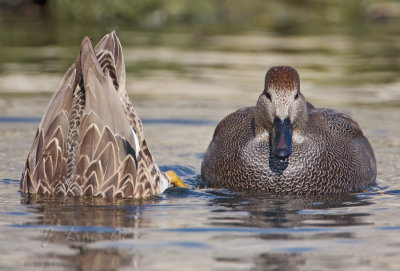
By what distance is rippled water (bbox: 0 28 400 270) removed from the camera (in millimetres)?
5246

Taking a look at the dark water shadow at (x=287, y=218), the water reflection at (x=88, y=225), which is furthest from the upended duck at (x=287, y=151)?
the water reflection at (x=88, y=225)

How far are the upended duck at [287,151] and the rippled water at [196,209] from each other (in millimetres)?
198

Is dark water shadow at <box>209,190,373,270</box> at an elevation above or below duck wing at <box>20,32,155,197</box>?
below

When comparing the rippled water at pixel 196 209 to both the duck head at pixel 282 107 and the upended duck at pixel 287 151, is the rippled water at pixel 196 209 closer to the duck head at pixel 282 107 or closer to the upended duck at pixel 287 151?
the upended duck at pixel 287 151

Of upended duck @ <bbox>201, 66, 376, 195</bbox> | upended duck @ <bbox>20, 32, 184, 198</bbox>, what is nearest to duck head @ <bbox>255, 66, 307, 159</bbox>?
upended duck @ <bbox>201, 66, 376, 195</bbox>

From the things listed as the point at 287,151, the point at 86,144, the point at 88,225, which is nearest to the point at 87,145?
the point at 86,144

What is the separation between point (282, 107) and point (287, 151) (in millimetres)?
421

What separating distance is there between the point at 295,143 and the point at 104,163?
5.77 feet

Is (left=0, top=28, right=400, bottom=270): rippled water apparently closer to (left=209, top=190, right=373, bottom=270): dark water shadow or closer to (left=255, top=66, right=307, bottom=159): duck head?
(left=209, top=190, right=373, bottom=270): dark water shadow

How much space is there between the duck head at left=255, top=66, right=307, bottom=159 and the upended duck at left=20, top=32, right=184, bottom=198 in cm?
114

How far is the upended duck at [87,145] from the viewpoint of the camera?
6750 millimetres

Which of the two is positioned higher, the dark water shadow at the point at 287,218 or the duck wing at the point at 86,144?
the duck wing at the point at 86,144

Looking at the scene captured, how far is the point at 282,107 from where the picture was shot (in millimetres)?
6973

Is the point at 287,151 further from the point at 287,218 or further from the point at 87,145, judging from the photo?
the point at 87,145
